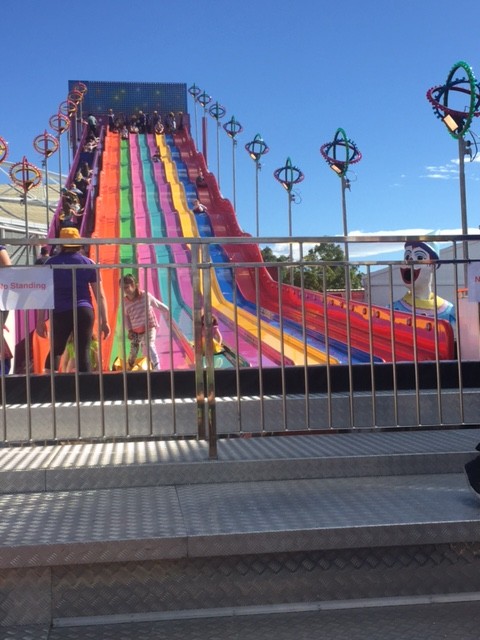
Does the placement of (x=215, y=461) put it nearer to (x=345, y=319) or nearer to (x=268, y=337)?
(x=345, y=319)

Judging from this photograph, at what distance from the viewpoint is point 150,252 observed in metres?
20.6

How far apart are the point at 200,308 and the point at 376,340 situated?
29.8ft

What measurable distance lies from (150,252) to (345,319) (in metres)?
12.7

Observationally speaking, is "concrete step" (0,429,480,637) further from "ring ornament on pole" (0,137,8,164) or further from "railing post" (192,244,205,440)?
"ring ornament on pole" (0,137,8,164)

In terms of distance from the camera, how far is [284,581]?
3.41m

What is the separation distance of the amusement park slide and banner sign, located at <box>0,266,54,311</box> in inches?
55.9

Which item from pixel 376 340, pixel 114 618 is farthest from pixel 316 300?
pixel 376 340

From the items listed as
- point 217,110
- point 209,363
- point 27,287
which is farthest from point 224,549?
point 217,110

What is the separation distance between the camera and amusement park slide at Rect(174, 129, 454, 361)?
588 cm

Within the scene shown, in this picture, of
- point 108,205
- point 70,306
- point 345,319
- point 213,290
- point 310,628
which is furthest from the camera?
point 108,205

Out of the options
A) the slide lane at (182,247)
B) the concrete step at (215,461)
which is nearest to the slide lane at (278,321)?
the slide lane at (182,247)

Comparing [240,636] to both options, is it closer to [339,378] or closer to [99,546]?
[99,546]

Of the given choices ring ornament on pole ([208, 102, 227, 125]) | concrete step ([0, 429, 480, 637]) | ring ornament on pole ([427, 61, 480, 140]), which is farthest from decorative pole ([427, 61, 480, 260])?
ring ornament on pole ([208, 102, 227, 125])

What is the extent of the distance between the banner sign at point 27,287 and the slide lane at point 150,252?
77 centimetres
